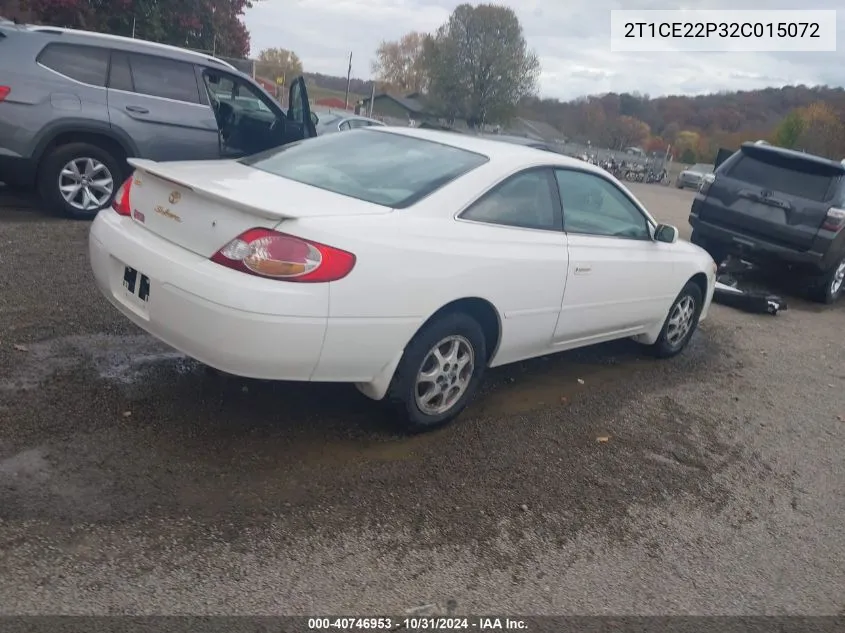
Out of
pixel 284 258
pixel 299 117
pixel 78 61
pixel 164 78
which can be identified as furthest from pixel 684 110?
pixel 284 258

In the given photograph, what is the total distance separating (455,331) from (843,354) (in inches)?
195

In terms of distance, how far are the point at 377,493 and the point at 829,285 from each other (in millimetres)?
7824

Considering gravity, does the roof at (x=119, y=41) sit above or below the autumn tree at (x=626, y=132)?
below

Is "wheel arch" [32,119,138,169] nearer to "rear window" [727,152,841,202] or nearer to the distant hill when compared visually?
"rear window" [727,152,841,202]

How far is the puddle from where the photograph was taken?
405 cm

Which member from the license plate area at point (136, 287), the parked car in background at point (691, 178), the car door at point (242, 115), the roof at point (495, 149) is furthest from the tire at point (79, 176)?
the parked car in background at point (691, 178)

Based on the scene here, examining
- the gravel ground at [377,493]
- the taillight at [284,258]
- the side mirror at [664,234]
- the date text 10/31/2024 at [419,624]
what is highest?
the side mirror at [664,234]

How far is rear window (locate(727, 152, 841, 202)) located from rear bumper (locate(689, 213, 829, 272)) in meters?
0.64

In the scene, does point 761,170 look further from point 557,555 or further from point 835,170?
point 557,555

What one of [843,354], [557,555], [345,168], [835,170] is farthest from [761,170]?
[557,555]

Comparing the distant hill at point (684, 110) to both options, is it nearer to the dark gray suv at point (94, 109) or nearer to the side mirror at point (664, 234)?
the dark gray suv at point (94, 109)

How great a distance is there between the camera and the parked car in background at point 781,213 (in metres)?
8.78

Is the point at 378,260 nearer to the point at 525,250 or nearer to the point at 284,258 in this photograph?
the point at 284,258

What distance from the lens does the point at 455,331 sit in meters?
3.87
